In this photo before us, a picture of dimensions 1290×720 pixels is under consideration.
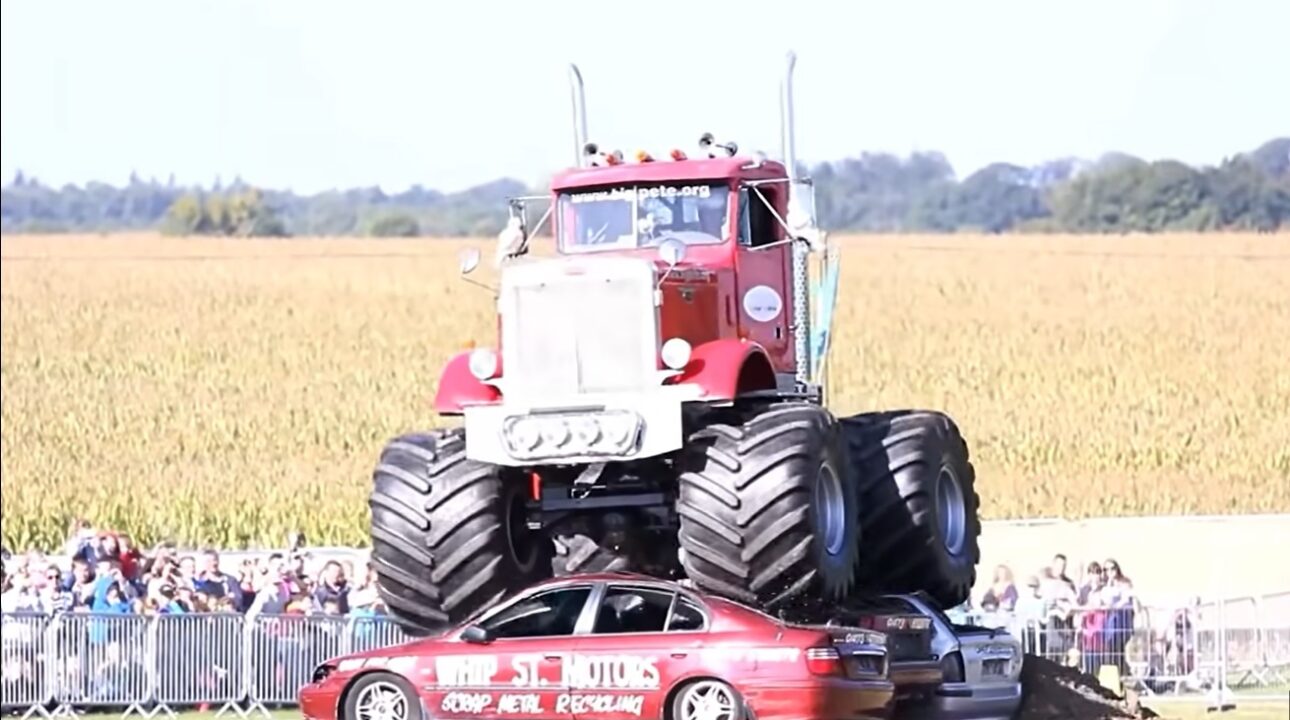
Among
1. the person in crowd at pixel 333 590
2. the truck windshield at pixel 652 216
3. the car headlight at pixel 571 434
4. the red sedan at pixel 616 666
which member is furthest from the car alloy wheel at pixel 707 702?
the person in crowd at pixel 333 590

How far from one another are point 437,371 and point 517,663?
27723mm

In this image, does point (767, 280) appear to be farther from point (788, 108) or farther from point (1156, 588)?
point (1156, 588)

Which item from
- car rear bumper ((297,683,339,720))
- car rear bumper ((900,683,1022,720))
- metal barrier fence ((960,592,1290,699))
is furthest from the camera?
metal barrier fence ((960,592,1290,699))

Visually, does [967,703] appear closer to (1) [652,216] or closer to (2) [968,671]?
(2) [968,671]

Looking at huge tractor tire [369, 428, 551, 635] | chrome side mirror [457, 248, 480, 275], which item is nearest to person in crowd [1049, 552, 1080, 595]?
huge tractor tire [369, 428, 551, 635]

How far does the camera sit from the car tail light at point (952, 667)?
2046cm

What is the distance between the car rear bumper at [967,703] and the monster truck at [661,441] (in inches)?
34.8

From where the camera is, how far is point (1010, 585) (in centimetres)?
2869

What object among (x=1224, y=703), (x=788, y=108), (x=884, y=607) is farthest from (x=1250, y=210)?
(x=884, y=607)

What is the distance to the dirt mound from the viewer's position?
23000 millimetres

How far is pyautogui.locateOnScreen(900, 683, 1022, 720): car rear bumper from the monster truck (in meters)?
0.88

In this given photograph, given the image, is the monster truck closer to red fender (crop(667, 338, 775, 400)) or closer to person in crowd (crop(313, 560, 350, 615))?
red fender (crop(667, 338, 775, 400))

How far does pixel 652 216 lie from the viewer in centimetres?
2133

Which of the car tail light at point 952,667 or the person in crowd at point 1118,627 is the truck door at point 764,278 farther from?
the person in crowd at point 1118,627
